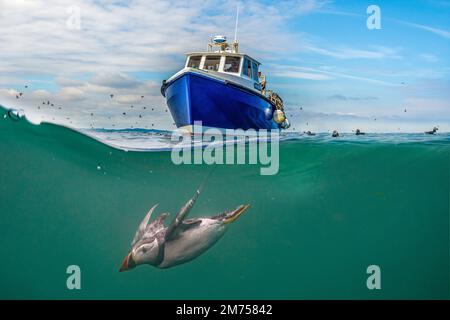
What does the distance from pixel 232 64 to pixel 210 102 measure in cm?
168

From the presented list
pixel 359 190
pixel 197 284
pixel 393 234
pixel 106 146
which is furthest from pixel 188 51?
pixel 393 234

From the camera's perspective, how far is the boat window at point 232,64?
48.2 ft

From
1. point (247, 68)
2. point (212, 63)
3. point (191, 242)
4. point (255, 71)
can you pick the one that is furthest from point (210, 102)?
point (191, 242)

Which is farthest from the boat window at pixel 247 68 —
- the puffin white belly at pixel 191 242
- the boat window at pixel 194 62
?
the puffin white belly at pixel 191 242

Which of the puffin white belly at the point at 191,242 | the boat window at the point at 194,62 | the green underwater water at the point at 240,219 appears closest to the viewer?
the puffin white belly at the point at 191,242

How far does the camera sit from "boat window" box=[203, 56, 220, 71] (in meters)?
14.8

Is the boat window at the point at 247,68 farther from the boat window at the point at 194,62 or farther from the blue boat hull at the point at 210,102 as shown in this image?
the boat window at the point at 194,62

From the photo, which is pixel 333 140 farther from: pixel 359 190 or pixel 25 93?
pixel 25 93

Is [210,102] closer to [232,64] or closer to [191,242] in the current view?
[232,64]

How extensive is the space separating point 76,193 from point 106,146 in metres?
5.58

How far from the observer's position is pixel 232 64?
1480 centimetres

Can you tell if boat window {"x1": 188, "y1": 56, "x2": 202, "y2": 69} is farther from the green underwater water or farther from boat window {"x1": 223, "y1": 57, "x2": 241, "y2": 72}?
the green underwater water

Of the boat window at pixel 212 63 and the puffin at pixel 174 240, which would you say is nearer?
the puffin at pixel 174 240

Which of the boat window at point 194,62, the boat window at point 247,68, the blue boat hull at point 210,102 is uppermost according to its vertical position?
the boat window at point 194,62
